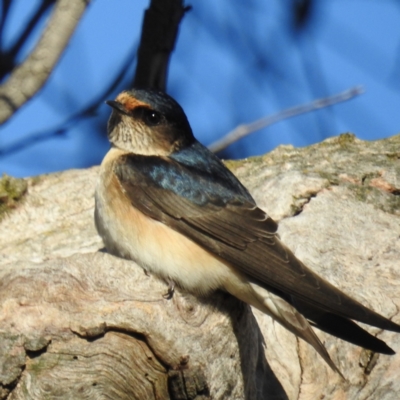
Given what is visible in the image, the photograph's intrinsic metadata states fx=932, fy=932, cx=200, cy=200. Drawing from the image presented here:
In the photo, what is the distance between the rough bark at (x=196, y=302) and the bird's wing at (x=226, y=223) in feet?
0.70

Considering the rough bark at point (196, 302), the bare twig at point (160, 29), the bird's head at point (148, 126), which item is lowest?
the rough bark at point (196, 302)

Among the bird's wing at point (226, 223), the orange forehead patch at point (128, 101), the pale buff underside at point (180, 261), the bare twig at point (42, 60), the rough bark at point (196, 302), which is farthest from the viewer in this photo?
the orange forehead patch at point (128, 101)

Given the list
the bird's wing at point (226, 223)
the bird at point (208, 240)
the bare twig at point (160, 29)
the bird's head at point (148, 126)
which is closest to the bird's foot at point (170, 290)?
the bird at point (208, 240)

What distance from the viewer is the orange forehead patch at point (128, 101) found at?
3.89m

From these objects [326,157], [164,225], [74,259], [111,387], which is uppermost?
[326,157]

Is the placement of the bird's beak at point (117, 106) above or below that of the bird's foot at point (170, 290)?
above

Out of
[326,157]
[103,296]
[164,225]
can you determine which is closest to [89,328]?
[103,296]

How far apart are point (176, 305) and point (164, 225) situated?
39 centimetres

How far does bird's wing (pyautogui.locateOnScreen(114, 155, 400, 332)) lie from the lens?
10.6ft

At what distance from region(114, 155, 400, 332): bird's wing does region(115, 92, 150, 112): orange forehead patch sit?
0.76 feet

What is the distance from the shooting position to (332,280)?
153 inches

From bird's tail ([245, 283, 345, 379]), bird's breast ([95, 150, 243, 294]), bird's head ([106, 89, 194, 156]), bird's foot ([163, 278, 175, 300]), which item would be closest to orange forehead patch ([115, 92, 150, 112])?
bird's head ([106, 89, 194, 156])

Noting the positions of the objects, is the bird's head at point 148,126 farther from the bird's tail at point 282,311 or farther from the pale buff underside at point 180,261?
the bird's tail at point 282,311

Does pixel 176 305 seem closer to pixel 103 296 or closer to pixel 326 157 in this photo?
pixel 103 296
